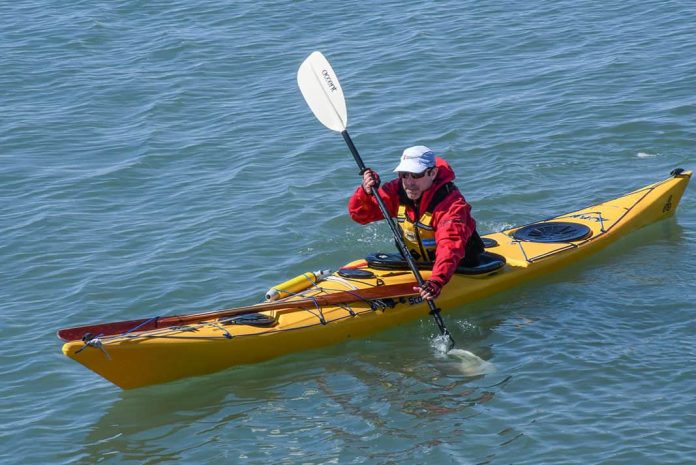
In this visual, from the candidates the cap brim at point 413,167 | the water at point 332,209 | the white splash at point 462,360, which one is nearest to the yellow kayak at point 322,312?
the water at point 332,209

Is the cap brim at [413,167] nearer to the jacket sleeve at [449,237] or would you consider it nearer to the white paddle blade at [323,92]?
the jacket sleeve at [449,237]

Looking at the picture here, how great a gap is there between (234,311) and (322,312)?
665 millimetres

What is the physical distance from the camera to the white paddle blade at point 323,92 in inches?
377

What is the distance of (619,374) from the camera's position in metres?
7.54

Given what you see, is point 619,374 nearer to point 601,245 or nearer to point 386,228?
point 601,245

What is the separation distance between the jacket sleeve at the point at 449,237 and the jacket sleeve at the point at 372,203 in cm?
39

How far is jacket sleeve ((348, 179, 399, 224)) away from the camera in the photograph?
8.37 meters

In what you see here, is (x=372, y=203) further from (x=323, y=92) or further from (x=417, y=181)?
(x=323, y=92)

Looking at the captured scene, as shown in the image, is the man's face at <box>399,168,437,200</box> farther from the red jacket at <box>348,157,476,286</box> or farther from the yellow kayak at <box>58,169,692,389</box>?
the yellow kayak at <box>58,169,692,389</box>

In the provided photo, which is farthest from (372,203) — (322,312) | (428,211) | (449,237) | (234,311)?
(234,311)

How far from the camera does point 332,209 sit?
1110 centimetres

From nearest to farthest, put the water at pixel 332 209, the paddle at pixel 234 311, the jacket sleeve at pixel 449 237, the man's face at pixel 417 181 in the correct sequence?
the water at pixel 332 209, the paddle at pixel 234 311, the jacket sleeve at pixel 449 237, the man's face at pixel 417 181

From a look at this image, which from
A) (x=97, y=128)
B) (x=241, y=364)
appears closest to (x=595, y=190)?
(x=241, y=364)

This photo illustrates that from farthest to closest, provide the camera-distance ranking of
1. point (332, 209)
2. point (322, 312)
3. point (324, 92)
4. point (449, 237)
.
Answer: point (332, 209)
point (324, 92)
point (322, 312)
point (449, 237)
